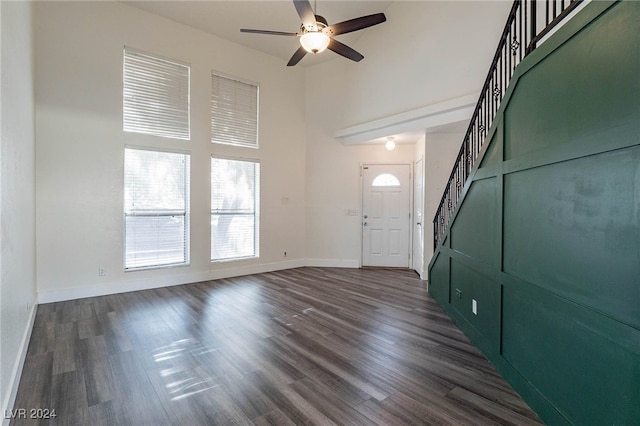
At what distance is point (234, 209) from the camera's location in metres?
5.81

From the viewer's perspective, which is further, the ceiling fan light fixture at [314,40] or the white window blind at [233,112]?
the white window blind at [233,112]

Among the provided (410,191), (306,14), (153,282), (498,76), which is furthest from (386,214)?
(153,282)

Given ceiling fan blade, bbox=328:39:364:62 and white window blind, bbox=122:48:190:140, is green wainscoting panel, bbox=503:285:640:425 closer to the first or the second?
ceiling fan blade, bbox=328:39:364:62

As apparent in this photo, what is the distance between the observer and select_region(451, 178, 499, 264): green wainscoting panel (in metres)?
2.54

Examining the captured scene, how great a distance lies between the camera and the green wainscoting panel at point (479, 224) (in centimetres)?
254

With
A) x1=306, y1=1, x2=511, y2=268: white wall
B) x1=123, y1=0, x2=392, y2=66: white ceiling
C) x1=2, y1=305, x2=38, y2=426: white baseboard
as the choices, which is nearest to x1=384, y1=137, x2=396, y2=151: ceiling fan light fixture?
x1=306, y1=1, x2=511, y2=268: white wall

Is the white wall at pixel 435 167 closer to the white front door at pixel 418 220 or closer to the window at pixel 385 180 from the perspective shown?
the white front door at pixel 418 220

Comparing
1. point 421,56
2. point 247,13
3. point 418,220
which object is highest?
point 247,13

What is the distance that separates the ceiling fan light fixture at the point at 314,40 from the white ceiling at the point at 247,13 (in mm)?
1856

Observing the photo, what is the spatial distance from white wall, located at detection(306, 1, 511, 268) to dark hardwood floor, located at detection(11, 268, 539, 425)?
2601 millimetres

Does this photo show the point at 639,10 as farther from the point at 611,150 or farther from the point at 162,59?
the point at 162,59

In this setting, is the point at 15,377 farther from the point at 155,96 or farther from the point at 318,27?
the point at 155,96

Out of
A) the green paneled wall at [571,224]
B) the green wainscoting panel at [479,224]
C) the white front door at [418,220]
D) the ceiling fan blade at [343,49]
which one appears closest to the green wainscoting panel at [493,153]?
the green paneled wall at [571,224]

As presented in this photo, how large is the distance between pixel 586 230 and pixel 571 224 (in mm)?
108
